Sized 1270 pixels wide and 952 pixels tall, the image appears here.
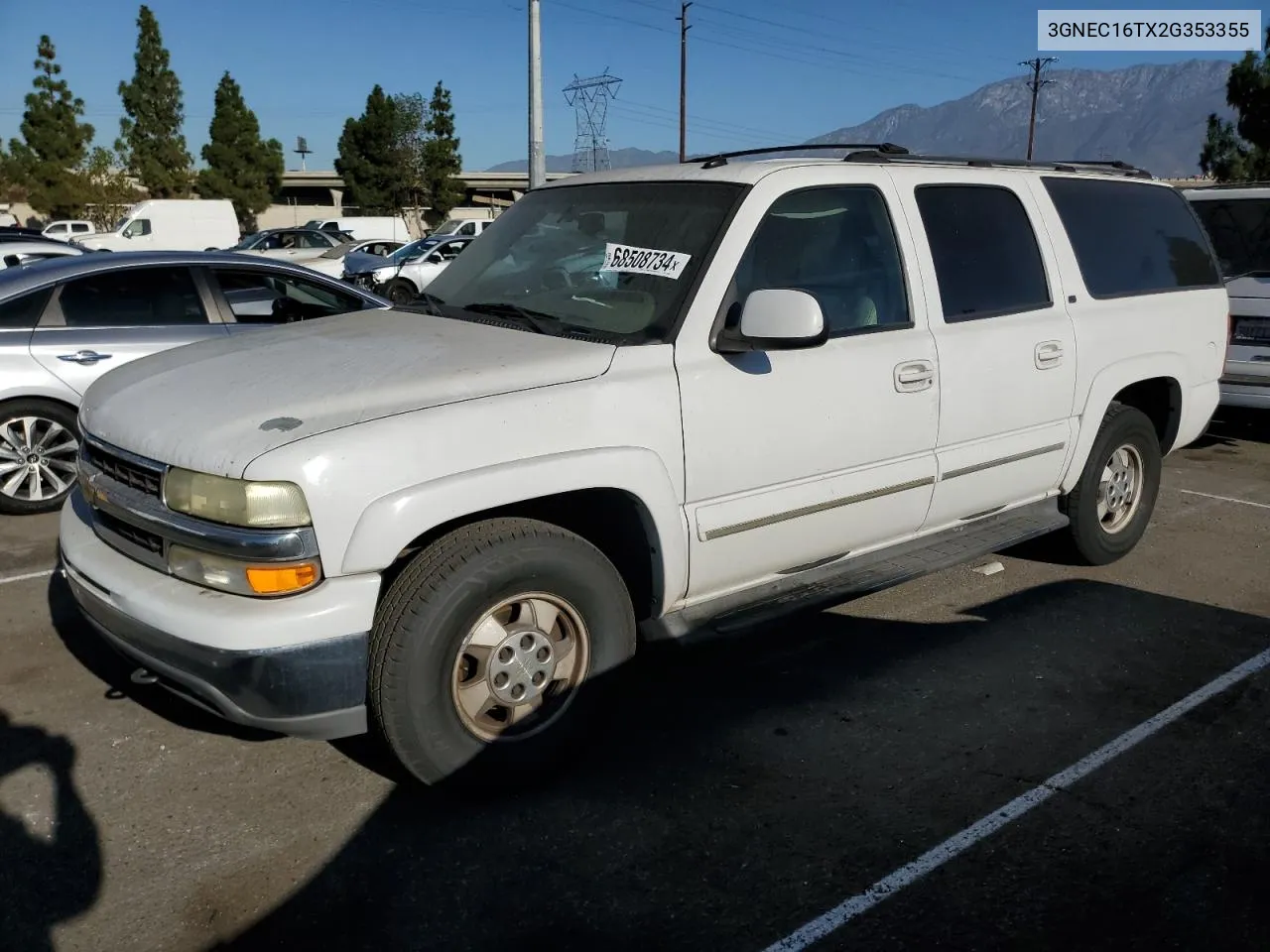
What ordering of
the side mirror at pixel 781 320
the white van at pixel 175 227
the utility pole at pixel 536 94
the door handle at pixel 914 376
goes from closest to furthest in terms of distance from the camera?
the side mirror at pixel 781 320, the door handle at pixel 914 376, the utility pole at pixel 536 94, the white van at pixel 175 227

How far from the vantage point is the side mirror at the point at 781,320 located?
3305mm

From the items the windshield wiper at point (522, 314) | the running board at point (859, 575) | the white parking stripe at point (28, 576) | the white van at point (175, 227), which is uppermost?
the white van at point (175, 227)

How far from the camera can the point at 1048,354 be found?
456 centimetres

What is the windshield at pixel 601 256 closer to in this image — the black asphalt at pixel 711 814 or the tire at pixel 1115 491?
the black asphalt at pixel 711 814

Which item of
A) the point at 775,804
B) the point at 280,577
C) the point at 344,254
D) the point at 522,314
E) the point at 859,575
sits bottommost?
the point at 775,804

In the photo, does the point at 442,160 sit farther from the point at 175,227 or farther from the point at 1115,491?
Answer: the point at 1115,491

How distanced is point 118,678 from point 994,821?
3258mm

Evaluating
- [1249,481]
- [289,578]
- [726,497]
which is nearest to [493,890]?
[289,578]

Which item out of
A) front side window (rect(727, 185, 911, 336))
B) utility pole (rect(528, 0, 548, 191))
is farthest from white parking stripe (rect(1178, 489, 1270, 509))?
utility pole (rect(528, 0, 548, 191))

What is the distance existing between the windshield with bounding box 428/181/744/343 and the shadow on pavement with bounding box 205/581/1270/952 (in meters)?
1.20

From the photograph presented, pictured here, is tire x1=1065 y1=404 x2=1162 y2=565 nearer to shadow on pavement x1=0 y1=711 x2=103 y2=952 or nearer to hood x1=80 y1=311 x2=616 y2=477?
hood x1=80 y1=311 x2=616 y2=477

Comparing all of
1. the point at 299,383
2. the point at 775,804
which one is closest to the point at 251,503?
the point at 299,383

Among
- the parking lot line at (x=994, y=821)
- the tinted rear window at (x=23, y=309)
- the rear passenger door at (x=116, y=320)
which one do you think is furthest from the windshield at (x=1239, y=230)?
the tinted rear window at (x=23, y=309)

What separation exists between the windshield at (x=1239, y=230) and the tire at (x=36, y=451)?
324 inches
